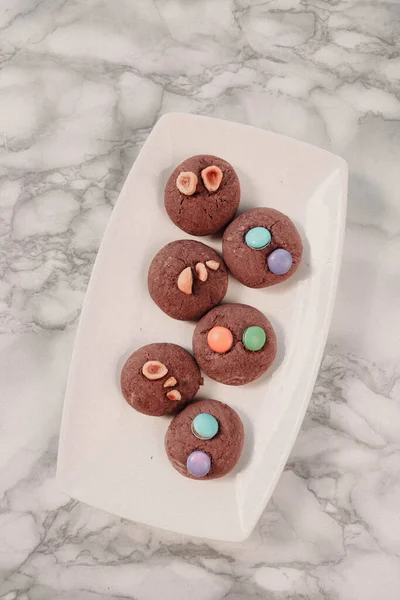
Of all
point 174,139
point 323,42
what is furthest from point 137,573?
point 323,42

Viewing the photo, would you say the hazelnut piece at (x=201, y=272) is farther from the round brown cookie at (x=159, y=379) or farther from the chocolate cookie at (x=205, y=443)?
the chocolate cookie at (x=205, y=443)

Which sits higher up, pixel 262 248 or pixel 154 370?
pixel 262 248

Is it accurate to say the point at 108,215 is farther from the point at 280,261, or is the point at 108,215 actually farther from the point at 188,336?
the point at 280,261

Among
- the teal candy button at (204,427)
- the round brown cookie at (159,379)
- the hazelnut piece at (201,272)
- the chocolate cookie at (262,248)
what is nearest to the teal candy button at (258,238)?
the chocolate cookie at (262,248)

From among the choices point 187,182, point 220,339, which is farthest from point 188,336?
point 187,182

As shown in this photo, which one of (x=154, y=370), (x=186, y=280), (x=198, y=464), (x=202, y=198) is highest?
(x=202, y=198)

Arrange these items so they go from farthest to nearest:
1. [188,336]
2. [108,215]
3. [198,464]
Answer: [108,215] < [188,336] < [198,464]

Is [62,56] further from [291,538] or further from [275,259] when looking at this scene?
[291,538]
